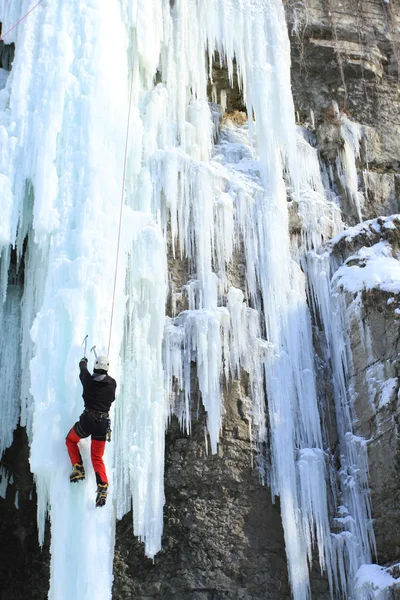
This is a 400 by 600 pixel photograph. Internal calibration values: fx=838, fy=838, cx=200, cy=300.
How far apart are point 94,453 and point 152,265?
2.73 m

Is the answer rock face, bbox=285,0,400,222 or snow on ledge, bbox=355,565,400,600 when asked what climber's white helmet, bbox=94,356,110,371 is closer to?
snow on ledge, bbox=355,565,400,600

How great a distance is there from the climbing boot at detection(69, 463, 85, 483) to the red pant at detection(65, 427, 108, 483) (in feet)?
0.13

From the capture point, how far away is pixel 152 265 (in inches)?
376

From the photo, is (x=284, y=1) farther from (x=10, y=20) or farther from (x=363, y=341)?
(x=363, y=341)

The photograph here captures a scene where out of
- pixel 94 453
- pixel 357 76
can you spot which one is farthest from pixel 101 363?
pixel 357 76

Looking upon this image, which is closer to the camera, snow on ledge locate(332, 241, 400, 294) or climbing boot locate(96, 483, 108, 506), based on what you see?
climbing boot locate(96, 483, 108, 506)

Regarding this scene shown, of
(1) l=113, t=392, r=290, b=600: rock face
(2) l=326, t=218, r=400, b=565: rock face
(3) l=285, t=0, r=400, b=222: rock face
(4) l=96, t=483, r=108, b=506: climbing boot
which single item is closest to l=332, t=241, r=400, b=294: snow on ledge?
(2) l=326, t=218, r=400, b=565: rock face

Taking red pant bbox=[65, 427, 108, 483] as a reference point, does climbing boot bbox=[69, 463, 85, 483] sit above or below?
below

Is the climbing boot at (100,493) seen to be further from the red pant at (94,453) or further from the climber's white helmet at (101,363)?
the climber's white helmet at (101,363)

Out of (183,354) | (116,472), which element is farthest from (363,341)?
(116,472)

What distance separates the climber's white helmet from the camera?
24.7ft

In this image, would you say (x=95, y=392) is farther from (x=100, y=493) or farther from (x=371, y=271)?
(x=371, y=271)

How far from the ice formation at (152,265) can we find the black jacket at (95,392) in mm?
355

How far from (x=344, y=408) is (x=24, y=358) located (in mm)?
4002
